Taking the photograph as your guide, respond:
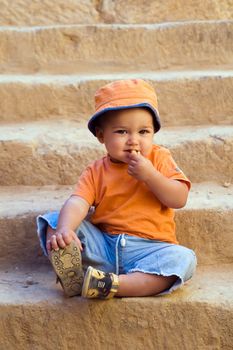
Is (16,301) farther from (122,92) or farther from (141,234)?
(122,92)

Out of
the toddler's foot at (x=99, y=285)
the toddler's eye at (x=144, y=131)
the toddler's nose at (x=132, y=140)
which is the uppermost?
the toddler's eye at (x=144, y=131)

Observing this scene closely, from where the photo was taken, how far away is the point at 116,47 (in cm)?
339

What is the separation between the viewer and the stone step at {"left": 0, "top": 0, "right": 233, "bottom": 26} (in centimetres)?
408

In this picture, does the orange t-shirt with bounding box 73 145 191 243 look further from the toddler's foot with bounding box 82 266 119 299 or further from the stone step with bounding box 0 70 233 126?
the stone step with bounding box 0 70 233 126

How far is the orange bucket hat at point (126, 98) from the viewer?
77.7 inches

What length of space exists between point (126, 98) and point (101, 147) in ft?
1.99

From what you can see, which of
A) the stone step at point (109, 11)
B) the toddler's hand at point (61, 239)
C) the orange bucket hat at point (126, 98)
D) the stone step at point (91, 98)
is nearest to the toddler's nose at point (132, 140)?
the orange bucket hat at point (126, 98)

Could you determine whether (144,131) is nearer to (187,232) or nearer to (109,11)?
(187,232)

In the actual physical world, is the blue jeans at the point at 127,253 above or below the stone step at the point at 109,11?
below

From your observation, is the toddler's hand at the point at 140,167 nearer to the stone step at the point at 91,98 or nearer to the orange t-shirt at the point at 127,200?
the orange t-shirt at the point at 127,200

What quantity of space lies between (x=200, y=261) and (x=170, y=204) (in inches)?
13.4

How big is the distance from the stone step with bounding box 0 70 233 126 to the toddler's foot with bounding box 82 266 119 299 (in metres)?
1.30

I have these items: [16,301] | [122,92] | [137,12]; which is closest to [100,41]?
[137,12]

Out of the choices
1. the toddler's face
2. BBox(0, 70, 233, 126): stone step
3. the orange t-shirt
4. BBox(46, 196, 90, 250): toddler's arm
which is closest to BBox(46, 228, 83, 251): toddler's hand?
BBox(46, 196, 90, 250): toddler's arm
